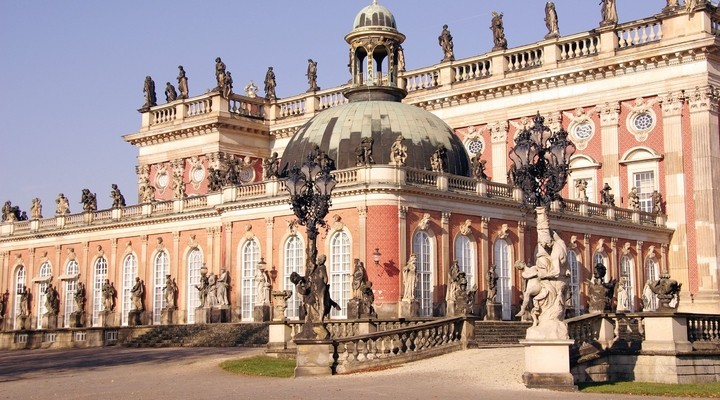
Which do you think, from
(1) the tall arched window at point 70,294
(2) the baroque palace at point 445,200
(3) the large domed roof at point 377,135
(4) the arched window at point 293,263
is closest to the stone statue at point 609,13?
(2) the baroque palace at point 445,200

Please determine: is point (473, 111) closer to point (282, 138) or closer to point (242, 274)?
point (282, 138)

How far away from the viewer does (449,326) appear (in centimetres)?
2970

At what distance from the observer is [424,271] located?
41.1m

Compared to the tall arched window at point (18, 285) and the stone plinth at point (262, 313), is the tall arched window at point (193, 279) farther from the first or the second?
the tall arched window at point (18, 285)

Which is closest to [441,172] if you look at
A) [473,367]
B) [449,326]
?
[449,326]

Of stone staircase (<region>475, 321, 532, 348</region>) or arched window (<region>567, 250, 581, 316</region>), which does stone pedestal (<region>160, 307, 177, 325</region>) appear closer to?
stone staircase (<region>475, 321, 532, 348</region>)

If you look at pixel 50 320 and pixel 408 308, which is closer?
pixel 408 308

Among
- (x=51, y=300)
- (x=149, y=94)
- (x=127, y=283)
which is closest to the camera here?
(x=127, y=283)

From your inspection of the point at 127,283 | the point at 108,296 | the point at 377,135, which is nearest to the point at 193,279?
the point at 127,283

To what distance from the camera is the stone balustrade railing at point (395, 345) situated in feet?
88.1

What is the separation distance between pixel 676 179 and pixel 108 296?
90.1 feet

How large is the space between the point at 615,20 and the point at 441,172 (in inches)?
612

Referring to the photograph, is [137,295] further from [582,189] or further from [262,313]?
[582,189]

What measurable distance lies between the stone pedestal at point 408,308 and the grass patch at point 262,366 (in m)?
9.15
